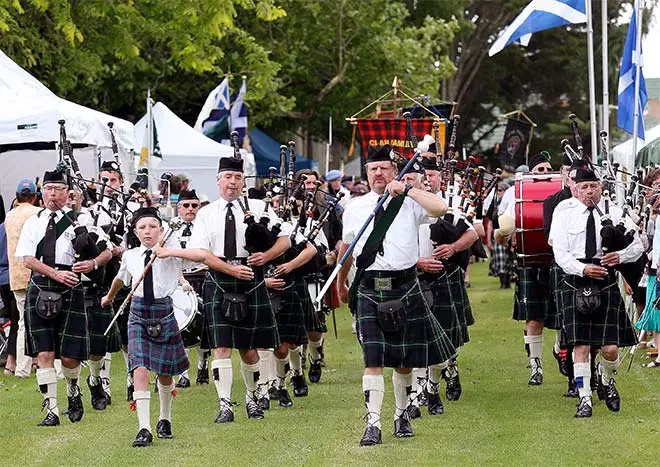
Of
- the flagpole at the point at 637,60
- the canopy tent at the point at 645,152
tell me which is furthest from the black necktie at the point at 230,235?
the canopy tent at the point at 645,152

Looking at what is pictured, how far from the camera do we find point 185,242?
10.9m

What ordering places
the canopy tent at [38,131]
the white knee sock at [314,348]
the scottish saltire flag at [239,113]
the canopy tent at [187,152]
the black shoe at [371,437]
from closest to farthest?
1. the black shoe at [371,437]
2. the white knee sock at [314,348]
3. the canopy tent at [38,131]
4. the canopy tent at [187,152]
5. the scottish saltire flag at [239,113]

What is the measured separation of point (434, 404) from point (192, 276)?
2605mm

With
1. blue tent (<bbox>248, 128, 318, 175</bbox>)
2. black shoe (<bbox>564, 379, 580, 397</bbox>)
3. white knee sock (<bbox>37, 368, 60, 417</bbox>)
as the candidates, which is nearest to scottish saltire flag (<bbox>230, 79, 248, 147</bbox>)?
blue tent (<bbox>248, 128, 318, 175</bbox>)

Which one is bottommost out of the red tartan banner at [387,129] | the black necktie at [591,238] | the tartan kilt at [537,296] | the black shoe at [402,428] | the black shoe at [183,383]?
the black shoe at [183,383]

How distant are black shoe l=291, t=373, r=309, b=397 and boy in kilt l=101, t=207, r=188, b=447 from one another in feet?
6.82

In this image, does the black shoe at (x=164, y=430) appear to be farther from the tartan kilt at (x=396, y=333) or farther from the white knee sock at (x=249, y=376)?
the tartan kilt at (x=396, y=333)

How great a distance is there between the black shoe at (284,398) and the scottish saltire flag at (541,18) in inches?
215

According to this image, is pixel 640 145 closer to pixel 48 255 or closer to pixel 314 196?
pixel 314 196

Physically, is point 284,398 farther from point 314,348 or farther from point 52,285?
point 52,285

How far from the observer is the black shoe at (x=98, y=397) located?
34.3 feet

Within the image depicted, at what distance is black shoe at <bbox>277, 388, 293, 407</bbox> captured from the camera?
1038cm

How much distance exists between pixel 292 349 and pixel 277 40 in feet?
57.6

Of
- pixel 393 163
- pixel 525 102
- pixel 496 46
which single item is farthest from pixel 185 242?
pixel 525 102
